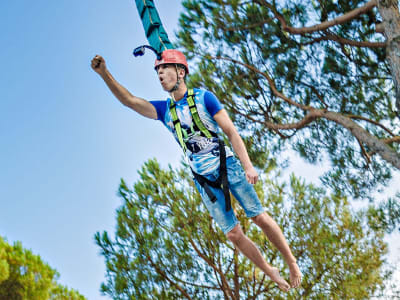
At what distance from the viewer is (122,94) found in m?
2.75

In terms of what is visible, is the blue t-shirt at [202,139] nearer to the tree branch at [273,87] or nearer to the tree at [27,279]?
the tree branch at [273,87]

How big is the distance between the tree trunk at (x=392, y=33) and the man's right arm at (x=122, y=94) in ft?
10.3

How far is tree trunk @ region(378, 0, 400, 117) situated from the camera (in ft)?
16.4

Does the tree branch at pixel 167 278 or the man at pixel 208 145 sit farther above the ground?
the tree branch at pixel 167 278

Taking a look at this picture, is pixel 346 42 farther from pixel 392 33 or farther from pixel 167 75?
pixel 167 75

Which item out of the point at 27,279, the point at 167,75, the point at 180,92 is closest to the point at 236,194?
the point at 180,92

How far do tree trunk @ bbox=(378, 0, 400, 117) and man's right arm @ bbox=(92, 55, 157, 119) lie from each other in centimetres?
313

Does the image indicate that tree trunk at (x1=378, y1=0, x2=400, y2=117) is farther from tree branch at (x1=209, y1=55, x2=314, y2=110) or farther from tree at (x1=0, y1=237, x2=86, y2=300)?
tree at (x1=0, y1=237, x2=86, y2=300)

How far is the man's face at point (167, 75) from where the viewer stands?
271 cm

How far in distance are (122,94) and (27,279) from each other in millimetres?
8062

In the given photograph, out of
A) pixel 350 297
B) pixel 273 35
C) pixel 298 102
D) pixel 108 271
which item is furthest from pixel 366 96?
pixel 108 271

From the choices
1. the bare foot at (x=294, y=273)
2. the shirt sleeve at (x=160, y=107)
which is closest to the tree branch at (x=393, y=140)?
the bare foot at (x=294, y=273)

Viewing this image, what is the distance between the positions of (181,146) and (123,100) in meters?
0.43

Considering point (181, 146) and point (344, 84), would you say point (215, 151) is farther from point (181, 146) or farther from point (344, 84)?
point (344, 84)
